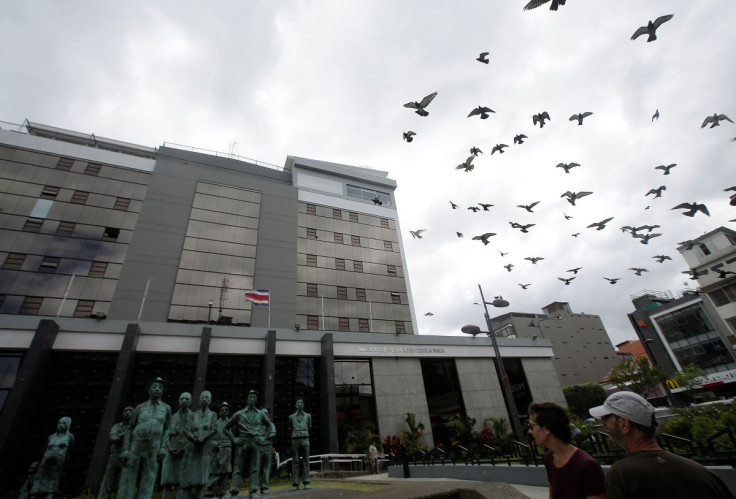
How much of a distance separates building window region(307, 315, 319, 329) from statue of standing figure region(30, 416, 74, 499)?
70.8 ft

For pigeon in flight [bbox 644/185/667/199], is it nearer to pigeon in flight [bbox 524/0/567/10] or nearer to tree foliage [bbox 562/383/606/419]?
pigeon in flight [bbox 524/0/567/10]

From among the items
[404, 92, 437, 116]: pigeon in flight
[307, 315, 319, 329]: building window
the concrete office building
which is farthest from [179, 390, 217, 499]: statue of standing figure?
[307, 315, 319, 329]: building window

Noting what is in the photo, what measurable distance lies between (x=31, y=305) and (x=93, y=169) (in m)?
13.1

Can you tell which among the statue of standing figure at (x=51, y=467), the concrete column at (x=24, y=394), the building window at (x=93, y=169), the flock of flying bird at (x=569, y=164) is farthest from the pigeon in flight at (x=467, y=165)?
the building window at (x=93, y=169)

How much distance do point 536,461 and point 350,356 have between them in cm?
1901

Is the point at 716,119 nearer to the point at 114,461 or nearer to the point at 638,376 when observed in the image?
the point at 114,461

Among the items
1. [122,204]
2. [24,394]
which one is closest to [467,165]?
[24,394]

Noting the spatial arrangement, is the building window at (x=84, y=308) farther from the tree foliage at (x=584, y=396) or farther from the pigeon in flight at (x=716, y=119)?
the tree foliage at (x=584, y=396)

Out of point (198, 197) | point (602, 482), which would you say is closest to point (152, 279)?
point (198, 197)

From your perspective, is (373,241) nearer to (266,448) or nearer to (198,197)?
(198,197)

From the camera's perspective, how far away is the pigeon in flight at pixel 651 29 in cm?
1074

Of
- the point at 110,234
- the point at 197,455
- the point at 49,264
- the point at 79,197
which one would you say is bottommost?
the point at 197,455

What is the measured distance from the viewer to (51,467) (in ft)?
32.9

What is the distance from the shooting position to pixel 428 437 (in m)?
27.0
